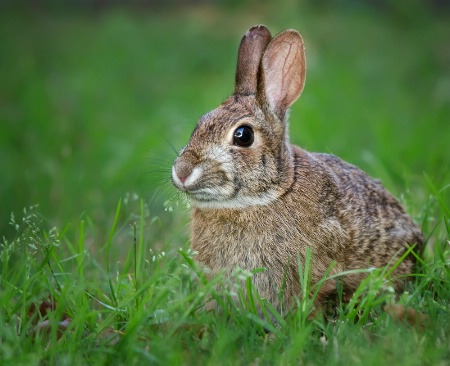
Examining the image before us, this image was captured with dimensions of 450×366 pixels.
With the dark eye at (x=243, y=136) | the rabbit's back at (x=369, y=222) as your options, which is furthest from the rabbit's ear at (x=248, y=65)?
the rabbit's back at (x=369, y=222)

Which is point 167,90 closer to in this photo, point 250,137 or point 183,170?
point 250,137

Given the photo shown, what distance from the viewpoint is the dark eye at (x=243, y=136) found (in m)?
3.53

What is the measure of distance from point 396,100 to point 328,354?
595 cm

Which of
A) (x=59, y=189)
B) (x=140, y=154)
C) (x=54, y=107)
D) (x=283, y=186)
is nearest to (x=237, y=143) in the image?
(x=283, y=186)

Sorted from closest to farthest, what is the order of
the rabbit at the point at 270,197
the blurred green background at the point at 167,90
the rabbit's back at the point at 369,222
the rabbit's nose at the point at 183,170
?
1. the rabbit's nose at the point at 183,170
2. the rabbit at the point at 270,197
3. the rabbit's back at the point at 369,222
4. the blurred green background at the point at 167,90

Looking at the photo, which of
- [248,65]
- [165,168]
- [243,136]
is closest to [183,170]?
[243,136]

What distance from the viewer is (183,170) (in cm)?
338

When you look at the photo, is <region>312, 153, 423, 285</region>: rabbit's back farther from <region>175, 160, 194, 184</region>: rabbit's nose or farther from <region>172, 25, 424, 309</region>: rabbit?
<region>175, 160, 194, 184</region>: rabbit's nose

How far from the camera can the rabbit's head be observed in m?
3.42

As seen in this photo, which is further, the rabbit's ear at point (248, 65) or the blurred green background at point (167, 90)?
the blurred green background at point (167, 90)

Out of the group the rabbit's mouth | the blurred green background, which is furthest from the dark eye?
the blurred green background

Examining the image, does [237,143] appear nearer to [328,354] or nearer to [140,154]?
[328,354]

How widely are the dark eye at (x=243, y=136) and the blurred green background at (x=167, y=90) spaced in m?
0.39

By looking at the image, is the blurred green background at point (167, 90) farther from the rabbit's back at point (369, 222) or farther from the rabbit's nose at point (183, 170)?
the rabbit's back at point (369, 222)
